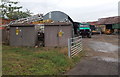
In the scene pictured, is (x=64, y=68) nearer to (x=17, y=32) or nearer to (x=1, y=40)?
(x=17, y=32)

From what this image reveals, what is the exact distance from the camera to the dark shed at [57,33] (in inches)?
→ 527

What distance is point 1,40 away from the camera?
16.2m

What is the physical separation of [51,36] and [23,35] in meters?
2.71

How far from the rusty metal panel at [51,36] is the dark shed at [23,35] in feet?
4.08

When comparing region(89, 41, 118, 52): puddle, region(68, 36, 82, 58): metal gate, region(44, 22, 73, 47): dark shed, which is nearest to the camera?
region(68, 36, 82, 58): metal gate

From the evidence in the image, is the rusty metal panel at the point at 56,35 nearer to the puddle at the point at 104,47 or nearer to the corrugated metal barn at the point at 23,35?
the corrugated metal barn at the point at 23,35

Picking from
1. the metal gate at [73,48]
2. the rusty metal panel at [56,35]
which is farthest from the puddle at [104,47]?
the metal gate at [73,48]

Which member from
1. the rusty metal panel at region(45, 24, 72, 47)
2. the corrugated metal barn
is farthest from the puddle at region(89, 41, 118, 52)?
the corrugated metal barn

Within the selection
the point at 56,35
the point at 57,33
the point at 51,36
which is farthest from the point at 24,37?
the point at 57,33

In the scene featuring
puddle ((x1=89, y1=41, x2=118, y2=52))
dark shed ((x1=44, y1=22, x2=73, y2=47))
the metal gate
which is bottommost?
puddle ((x1=89, y1=41, x2=118, y2=52))

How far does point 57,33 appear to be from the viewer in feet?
44.1

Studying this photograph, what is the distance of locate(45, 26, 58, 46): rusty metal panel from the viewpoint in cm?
1339

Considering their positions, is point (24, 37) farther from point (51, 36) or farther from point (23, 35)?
point (51, 36)

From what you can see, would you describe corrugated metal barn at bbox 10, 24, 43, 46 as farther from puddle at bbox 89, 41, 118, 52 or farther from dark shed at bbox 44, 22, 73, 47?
puddle at bbox 89, 41, 118, 52
